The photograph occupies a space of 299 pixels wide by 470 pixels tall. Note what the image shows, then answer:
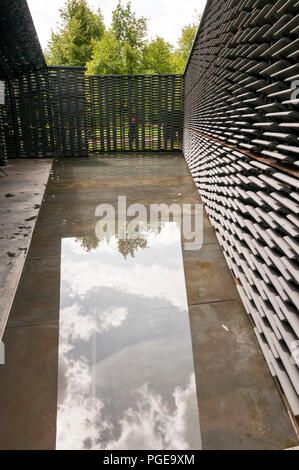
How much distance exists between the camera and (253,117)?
2.20 meters

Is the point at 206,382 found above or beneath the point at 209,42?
beneath

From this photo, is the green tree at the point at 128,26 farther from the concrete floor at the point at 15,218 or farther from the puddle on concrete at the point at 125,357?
the puddle on concrete at the point at 125,357

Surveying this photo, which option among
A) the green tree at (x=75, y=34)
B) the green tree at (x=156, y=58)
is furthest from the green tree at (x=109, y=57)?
the green tree at (x=75, y=34)

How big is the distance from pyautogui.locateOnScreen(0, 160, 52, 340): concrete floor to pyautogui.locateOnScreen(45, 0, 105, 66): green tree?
87.7 feet

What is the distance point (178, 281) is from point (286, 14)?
→ 2026mm

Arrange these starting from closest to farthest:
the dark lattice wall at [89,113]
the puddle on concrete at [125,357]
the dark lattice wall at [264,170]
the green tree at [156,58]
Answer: the puddle on concrete at [125,357] → the dark lattice wall at [264,170] → the dark lattice wall at [89,113] → the green tree at [156,58]

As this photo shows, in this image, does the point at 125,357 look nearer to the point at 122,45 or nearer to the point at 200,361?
the point at 200,361

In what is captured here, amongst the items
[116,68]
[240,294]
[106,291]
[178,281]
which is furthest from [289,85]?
[116,68]

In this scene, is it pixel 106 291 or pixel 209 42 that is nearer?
pixel 106 291

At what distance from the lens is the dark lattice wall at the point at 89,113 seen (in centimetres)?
919

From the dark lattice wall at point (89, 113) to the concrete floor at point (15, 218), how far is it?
2848mm

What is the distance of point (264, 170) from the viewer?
2.07m

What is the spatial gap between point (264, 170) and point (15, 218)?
10.5 ft

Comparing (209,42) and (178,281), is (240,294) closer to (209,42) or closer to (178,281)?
(178,281)
